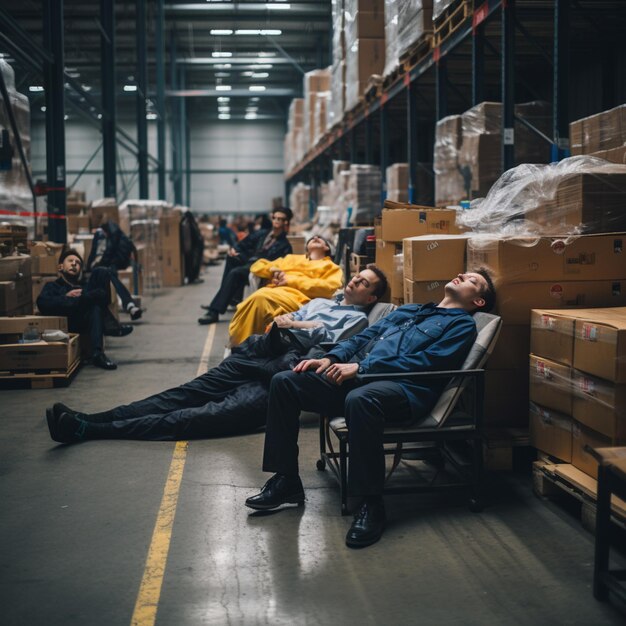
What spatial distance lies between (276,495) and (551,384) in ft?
4.98

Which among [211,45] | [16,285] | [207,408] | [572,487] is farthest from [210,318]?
[211,45]

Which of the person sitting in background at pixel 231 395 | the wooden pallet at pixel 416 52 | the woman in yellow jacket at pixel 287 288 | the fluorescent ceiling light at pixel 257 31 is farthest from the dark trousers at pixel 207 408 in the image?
the fluorescent ceiling light at pixel 257 31

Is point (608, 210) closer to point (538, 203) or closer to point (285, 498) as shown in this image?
point (538, 203)

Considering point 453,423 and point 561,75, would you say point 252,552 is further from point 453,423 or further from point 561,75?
point 561,75

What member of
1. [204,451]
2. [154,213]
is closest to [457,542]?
[204,451]

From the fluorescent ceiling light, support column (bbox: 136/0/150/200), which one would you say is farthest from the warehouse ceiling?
support column (bbox: 136/0/150/200)

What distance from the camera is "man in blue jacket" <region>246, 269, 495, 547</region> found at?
3.71 m

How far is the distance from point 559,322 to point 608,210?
1165mm

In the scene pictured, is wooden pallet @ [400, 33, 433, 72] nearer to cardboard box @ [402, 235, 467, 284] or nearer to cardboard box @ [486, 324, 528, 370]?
cardboard box @ [402, 235, 467, 284]

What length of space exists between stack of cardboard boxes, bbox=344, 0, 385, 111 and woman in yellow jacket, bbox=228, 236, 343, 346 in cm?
480

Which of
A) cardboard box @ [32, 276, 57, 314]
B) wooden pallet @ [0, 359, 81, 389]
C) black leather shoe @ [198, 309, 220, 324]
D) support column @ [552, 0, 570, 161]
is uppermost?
support column @ [552, 0, 570, 161]

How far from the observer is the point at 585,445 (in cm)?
375

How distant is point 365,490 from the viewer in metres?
3.68

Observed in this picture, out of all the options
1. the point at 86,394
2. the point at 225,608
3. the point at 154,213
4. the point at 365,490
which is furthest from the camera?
the point at 154,213
